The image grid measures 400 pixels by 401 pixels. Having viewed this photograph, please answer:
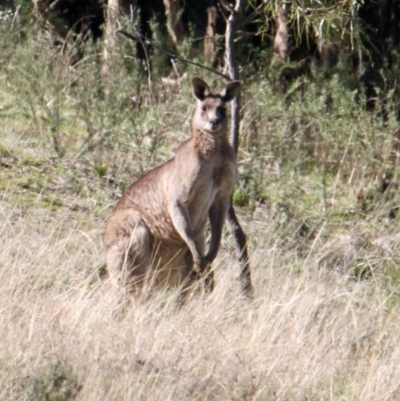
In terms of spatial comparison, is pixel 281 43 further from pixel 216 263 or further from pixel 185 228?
pixel 185 228

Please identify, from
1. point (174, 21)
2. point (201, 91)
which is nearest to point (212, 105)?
point (201, 91)

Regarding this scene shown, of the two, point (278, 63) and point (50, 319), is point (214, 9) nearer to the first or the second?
point (278, 63)

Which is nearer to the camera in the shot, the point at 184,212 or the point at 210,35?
the point at 184,212

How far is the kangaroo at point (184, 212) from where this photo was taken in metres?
6.42

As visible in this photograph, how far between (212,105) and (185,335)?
5.95 feet

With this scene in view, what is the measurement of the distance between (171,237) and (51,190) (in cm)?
175

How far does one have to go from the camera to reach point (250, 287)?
6.32 metres

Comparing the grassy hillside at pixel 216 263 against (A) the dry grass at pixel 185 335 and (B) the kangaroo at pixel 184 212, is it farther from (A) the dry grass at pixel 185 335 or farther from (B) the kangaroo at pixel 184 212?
(B) the kangaroo at pixel 184 212

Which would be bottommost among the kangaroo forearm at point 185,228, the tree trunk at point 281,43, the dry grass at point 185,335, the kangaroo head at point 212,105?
the dry grass at point 185,335

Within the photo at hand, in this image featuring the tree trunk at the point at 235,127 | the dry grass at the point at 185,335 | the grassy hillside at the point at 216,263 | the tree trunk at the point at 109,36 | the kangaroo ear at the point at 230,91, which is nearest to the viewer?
the dry grass at the point at 185,335

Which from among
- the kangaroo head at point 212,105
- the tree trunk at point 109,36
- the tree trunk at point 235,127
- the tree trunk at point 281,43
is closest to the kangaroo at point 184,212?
the kangaroo head at point 212,105

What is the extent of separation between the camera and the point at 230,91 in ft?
21.0

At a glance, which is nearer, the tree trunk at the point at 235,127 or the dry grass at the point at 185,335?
the dry grass at the point at 185,335

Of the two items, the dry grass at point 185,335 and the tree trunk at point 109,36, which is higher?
the tree trunk at point 109,36
